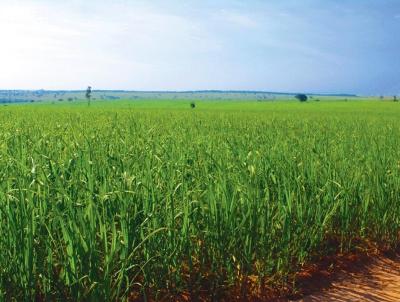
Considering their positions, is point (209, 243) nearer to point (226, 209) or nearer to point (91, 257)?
point (226, 209)

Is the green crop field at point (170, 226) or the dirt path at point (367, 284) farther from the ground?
the green crop field at point (170, 226)

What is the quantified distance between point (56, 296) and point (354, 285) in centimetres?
270

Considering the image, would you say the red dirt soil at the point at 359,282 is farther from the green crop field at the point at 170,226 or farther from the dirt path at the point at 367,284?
the green crop field at the point at 170,226

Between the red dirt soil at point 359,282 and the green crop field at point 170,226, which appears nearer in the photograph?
the green crop field at point 170,226

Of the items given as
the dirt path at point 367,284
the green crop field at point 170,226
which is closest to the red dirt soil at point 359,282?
the dirt path at point 367,284

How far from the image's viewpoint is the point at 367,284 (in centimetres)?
428

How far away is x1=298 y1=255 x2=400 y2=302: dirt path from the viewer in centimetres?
390

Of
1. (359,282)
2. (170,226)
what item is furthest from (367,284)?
(170,226)

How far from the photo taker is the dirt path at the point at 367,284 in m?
3.90

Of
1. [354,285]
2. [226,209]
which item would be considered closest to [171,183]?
[226,209]

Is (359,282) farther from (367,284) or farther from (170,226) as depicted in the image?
(170,226)

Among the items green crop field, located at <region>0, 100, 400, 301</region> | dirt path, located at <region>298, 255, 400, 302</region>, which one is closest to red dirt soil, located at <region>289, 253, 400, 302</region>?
dirt path, located at <region>298, 255, 400, 302</region>

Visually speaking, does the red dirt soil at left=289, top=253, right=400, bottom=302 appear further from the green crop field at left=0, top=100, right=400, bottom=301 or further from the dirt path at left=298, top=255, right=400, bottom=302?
the green crop field at left=0, top=100, right=400, bottom=301

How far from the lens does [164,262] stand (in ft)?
10.6
